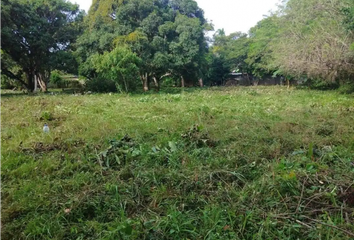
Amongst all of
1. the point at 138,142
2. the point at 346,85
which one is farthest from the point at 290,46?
the point at 138,142

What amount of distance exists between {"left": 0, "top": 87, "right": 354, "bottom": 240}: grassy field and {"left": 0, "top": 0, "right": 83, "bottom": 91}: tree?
33.2 ft

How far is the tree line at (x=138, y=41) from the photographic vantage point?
10.2 m

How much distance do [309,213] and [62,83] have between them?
21193 millimetres

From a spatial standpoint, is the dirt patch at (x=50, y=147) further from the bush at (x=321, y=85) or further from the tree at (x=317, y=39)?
the bush at (x=321, y=85)

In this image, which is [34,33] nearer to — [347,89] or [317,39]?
[317,39]

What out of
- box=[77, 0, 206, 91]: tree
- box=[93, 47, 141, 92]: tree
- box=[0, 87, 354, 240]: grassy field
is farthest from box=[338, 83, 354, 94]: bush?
box=[93, 47, 141, 92]: tree

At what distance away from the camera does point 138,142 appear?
12.1 ft

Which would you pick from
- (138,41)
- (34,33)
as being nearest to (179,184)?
(138,41)

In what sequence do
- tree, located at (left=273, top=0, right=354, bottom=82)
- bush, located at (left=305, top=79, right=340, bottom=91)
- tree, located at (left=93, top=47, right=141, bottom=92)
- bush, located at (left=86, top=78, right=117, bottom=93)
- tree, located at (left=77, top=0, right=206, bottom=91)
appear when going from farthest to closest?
bush, located at (left=86, top=78, right=117, bottom=93)
bush, located at (left=305, top=79, right=340, bottom=91)
tree, located at (left=77, top=0, right=206, bottom=91)
tree, located at (left=93, top=47, right=141, bottom=92)
tree, located at (left=273, top=0, right=354, bottom=82)

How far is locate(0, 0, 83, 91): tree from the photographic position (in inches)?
466

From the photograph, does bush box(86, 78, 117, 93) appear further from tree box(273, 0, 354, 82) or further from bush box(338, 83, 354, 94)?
bush box(338, 83, 354, 94)

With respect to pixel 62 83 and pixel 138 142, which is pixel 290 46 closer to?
pixel 138 142

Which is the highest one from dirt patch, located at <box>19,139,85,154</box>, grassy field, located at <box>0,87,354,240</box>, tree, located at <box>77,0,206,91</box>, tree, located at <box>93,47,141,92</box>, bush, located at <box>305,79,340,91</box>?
tree, located at <box>77,0,206,91</box>

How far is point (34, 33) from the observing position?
41.6 feet
